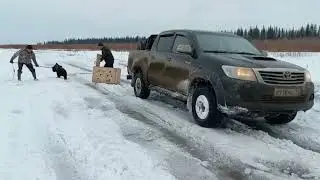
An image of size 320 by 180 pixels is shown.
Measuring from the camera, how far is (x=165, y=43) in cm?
1063

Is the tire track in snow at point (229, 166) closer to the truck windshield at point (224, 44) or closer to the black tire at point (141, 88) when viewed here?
the truck windshield at point (224, 44)

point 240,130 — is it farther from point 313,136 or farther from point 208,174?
point 208,174

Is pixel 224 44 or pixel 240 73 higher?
pixel 224 44

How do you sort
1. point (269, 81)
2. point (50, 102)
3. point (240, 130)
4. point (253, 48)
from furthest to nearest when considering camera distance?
1. point (50, 102)
2. point (253, 48)
3. point (240, 130)
4. point (269, 81)

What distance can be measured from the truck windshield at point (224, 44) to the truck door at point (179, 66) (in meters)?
0.30

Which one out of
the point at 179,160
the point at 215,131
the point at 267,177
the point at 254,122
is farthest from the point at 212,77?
the point at 267,177

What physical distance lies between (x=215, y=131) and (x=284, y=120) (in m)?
1.65

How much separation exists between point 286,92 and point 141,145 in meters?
2.53

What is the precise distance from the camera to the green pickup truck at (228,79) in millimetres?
7574

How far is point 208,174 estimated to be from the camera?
5578 mm

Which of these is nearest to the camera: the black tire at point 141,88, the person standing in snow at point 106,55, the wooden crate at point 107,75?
the black tire at point 141,88

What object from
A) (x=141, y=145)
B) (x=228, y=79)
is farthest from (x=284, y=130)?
(x=141, y=145)

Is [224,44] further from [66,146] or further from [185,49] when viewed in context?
[66,146]

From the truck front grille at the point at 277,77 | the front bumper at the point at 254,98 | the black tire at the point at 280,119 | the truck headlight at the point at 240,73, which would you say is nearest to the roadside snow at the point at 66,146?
the front bumper at the point at 254,98
